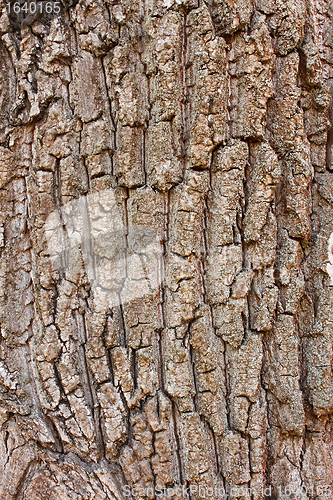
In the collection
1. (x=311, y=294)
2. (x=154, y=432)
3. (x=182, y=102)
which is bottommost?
(x=154, y=432)

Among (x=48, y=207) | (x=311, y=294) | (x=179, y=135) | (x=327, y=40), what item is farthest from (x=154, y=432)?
(x=327, y=40)

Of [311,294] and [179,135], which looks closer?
[179,135]

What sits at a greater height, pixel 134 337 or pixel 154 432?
pixel 134 337

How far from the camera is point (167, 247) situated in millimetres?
1381

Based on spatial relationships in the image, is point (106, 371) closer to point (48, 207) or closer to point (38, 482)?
point (38, 482)

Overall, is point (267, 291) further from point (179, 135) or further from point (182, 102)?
point (182, 102)

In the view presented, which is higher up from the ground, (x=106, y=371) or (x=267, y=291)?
(x=267, y=291)

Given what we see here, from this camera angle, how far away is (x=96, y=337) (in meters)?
1.39

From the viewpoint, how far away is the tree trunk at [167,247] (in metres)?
1.36

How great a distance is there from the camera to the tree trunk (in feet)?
4.45

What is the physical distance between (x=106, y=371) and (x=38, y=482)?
1.84 feet

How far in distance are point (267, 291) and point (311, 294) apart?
235mm

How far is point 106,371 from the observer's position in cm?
140

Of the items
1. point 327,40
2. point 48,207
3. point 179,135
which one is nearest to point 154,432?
point 48,207
